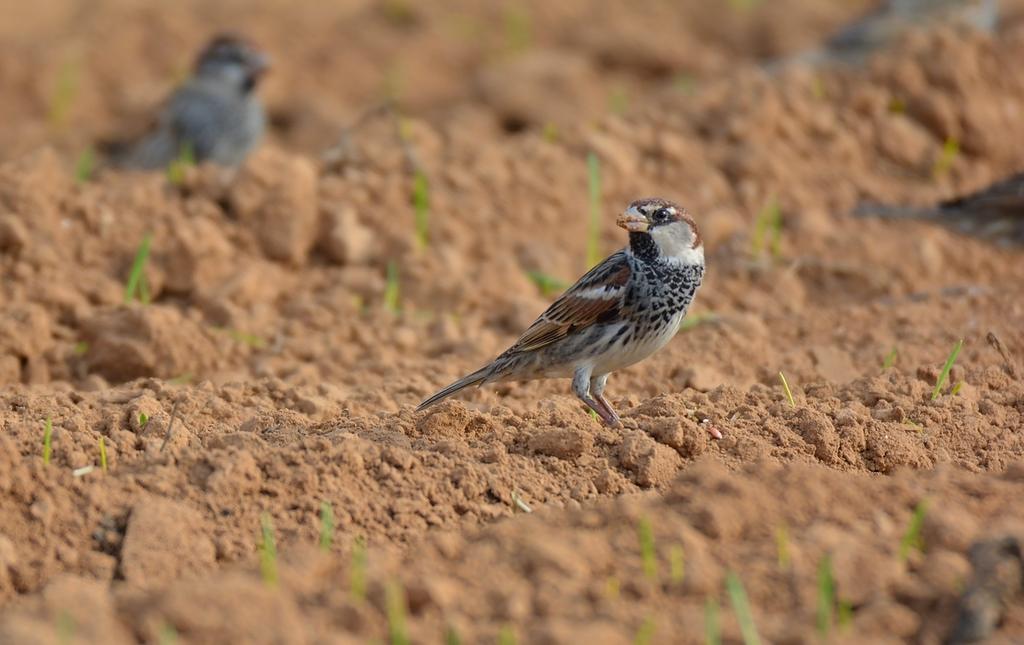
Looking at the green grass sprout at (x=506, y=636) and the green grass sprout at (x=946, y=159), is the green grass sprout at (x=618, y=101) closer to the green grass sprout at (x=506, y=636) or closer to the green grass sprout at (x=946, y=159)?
the green grass sprout at (x=946, y=159)

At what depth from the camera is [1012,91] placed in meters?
9.39

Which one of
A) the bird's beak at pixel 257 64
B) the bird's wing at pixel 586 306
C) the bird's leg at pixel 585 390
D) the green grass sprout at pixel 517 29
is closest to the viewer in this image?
the bird's leg at pixel 585 390

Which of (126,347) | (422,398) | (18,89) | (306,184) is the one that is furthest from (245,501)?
(18,89)

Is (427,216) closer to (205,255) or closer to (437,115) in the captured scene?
(205,255)

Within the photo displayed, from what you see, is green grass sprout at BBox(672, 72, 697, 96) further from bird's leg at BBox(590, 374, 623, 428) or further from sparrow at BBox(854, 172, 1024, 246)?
bird's leg at BBox(590, 374, 623, 428)

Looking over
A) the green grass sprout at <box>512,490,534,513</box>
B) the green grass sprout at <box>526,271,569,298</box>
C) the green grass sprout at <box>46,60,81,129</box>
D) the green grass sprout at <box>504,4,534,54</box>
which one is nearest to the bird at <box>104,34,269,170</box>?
the green grass sprout at <box>46,60,81,129</box>

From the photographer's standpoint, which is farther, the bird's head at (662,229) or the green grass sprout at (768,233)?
the green grass sprout at (768,233)

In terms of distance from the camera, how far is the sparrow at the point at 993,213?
25.0 feet

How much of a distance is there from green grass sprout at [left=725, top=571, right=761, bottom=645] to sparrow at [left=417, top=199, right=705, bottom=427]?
65.6 inches

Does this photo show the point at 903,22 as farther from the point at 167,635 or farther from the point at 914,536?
the point at 167,635

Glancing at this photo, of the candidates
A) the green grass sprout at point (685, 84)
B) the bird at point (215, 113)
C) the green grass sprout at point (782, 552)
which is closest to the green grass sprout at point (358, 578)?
the green grass sprout at point (782, 552)

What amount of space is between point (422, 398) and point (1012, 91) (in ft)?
17.5

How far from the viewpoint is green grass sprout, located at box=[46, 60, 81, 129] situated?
1084 cm

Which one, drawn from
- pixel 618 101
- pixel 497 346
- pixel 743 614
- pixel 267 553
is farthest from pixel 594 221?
pixel 743 614
